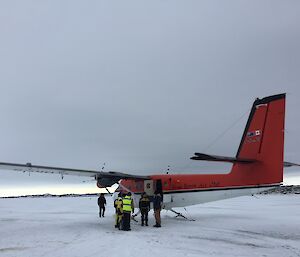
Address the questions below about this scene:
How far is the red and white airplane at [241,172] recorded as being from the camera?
18.5m

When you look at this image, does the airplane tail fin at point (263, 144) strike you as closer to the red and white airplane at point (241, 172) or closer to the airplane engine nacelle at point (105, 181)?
the red and white airplane at point (241, 172)

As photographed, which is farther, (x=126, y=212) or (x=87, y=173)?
(x=87, y=173)

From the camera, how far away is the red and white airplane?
60.7 ft

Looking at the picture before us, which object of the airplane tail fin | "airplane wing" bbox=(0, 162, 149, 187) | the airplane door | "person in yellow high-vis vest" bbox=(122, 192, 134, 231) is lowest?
"person in yellow high-vis vest" bbox=(122, 192, 134, 231)

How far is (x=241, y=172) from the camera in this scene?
65.5 feet

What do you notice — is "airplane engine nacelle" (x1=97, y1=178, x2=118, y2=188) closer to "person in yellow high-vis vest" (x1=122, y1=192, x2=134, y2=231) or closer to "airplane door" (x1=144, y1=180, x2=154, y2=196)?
"airplane door" (x1=144, y1=180, x2=154, y2=196)

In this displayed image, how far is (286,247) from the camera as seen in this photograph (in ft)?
41.3

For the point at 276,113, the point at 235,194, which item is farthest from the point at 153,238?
the point at 276,113

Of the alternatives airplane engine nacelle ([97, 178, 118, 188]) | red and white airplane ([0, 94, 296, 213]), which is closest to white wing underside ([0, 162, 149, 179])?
red and white airplane ([0, 94, 296, 213])

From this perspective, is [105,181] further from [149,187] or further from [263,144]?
[263,144]

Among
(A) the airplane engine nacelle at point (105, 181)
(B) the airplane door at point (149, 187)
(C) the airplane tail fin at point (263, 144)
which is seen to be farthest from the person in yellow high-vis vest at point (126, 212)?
(C) the airplane tail fin at point (263, 144)

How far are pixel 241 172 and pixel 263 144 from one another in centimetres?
216

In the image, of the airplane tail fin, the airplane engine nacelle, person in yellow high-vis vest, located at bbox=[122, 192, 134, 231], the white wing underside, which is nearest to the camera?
person in yellow high-vis vest, located at bbox=[122, 192, 134, 231]

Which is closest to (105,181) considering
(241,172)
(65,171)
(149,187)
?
(65,171)
